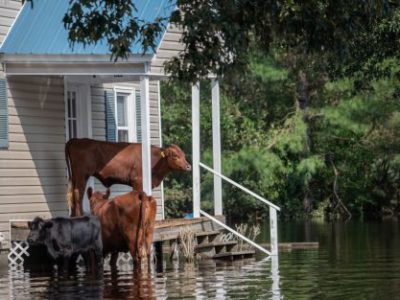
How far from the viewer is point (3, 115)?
86.8ft

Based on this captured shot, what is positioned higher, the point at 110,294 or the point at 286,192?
the point at 286,192

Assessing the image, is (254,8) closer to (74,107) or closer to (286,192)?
(74,107)

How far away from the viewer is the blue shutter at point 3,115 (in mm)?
26422

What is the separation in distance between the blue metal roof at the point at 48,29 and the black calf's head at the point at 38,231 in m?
3.97

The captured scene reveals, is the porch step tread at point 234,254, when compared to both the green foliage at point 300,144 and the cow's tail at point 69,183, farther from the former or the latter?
the green foliage at point 300,144

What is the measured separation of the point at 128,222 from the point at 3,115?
423 cm

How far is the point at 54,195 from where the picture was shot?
27812 mm

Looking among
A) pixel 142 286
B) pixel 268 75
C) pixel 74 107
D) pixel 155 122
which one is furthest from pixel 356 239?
pixel 268 75

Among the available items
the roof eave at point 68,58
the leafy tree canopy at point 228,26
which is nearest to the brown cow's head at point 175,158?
the roof eave at point 68,58

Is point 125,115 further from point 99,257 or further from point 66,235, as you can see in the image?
point 66,235

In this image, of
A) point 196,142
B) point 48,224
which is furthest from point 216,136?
point 48,224

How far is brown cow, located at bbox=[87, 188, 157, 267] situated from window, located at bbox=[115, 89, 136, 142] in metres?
5.32

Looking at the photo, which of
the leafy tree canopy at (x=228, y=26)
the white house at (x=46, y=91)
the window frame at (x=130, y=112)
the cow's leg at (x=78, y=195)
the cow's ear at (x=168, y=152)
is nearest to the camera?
the leafy tree canopy at (x=228, y=26)

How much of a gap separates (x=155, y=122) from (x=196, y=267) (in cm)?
735
